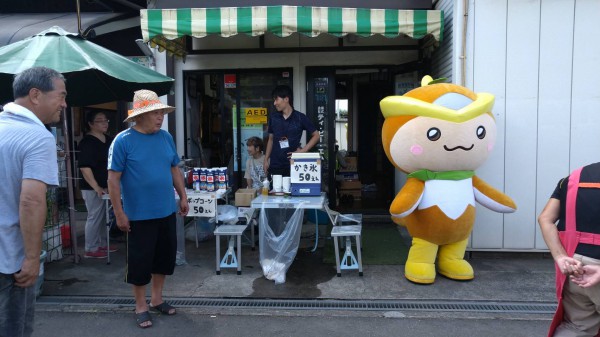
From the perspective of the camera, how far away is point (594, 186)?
2354 millimetres

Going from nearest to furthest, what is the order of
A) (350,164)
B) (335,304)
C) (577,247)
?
(577,247) < (335,304) < (350,164)

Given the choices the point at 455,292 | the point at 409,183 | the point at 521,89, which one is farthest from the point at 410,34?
the point at 455,292

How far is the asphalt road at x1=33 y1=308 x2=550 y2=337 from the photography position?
3.74 m

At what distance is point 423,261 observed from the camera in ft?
15.3

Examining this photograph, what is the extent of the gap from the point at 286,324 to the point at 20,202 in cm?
236

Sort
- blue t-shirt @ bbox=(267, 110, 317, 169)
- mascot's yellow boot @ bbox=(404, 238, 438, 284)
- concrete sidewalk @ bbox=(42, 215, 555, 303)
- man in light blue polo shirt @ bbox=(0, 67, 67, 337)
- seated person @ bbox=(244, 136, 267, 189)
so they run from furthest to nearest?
seated person @ bbox=(244, 136, 267, 189) → blue t-shirt @ bbox=(267, 110, 317, 169) → mascot's yellow boot @ bbox=(404, 238, 438, 284) → concrete sidewalk @ bbox=(42, 215, 555, 303) → man in light blue polo shirt @ bbox=(0, 67, 67, 337)

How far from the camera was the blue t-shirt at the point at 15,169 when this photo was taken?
7.54 ft

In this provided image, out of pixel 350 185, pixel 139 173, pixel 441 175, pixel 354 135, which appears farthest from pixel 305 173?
pixel 354 135

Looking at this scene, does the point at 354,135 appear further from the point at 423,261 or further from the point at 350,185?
the point at 423,261

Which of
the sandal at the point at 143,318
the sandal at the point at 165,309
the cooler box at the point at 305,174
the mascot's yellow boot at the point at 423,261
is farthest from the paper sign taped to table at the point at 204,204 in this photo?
the mascot's yellow boot at the point at 423,261

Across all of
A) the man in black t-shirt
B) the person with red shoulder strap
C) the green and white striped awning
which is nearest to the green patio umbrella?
the man in black t-shirt

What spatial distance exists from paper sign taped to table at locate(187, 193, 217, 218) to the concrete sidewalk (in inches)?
24.8

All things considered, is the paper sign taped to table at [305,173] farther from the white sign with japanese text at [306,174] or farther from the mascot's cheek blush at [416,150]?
the mascot's cheek blush at [416,150]

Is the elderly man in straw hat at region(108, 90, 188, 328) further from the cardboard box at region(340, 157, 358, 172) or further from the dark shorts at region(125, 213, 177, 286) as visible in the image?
the cardboard box at region(340, 157, 358, 172)
